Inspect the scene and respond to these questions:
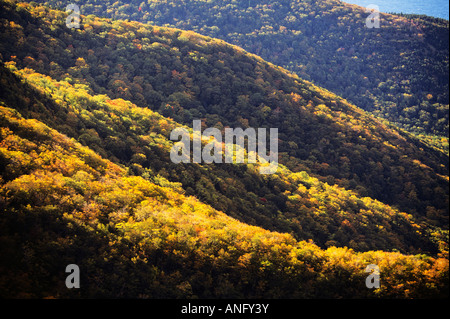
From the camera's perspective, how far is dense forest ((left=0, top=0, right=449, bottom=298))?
1950 centimetres

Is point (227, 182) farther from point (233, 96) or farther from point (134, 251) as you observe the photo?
point (233, 96)

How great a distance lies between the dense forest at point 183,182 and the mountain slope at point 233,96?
497 mm

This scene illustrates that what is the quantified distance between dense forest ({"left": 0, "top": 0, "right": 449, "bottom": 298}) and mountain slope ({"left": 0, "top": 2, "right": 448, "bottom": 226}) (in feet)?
1.63

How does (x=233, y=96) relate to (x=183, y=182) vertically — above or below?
above

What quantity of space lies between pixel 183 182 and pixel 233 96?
55723mm

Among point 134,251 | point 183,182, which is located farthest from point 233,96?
point 134,251

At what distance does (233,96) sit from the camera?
90125 mm

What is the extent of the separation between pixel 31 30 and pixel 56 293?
7610 cm

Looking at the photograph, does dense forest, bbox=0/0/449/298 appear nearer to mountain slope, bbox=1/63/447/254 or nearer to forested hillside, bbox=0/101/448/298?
forested hillside, bbox=0/101/448/298

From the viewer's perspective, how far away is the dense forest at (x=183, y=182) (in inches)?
768

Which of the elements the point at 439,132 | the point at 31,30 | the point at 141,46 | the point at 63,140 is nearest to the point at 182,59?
the point at 141,46

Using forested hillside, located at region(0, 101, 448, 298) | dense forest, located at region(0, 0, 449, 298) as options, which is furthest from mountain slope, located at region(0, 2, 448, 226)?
forested hillside, located at region(0, 101, 448, 298)

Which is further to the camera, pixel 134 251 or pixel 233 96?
pixel 233 96

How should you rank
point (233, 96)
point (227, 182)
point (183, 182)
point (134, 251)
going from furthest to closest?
point (233, 96)
point (227, 182)
point (183, 182)
point (134, 251)
